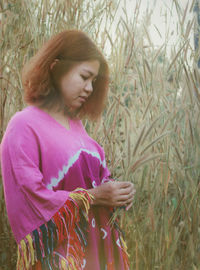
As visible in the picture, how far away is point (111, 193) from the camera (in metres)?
1.04

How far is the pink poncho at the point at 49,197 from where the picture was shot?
0.99m

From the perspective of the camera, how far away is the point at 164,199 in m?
1.40

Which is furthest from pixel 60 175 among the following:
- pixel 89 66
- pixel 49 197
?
pixel 89 66

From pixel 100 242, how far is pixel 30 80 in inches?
21.4

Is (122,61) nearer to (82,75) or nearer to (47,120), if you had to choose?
(82,75)

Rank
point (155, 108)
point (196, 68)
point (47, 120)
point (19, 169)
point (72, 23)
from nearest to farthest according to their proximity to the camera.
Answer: point (19, 169) < point (47, 120) < point (196, 68) < point (155, 108) < point (72, 23)

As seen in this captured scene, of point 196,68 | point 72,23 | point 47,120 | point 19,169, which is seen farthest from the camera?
point 72,23

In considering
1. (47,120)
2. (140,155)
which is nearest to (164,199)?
(140,155)

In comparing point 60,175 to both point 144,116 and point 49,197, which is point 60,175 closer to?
point 49,197

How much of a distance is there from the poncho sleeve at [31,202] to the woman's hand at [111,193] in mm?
32

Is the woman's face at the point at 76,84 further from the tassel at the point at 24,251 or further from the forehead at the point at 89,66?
the tassel at the point at 24,251

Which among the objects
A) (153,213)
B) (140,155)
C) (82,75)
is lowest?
(153,213)

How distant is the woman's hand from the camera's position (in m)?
1.04

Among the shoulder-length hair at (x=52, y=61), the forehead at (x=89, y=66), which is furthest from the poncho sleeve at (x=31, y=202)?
the forehead at (x=89, y=66)
